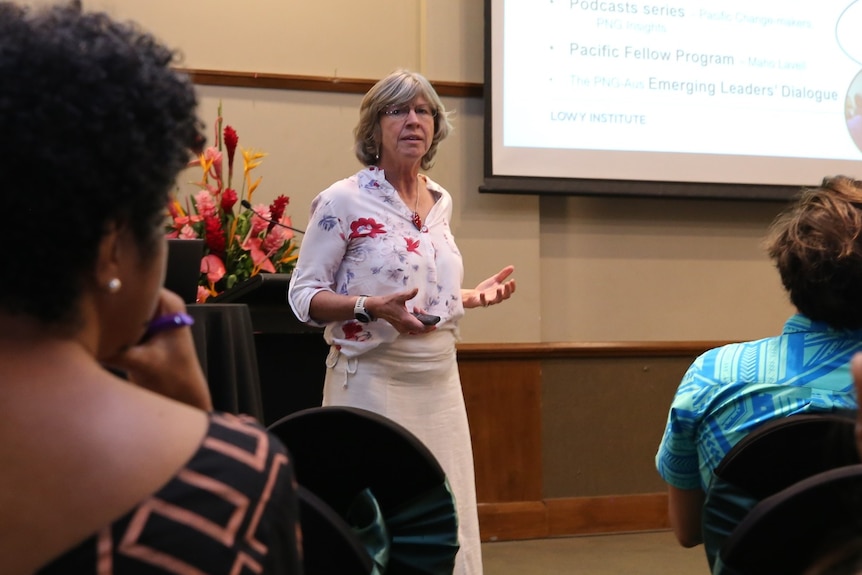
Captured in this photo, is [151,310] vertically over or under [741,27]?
under

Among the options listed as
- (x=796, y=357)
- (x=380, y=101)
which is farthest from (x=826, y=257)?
(x=380, y=101)

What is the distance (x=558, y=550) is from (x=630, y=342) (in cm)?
93

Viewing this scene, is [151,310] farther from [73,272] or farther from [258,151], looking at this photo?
[258,151]

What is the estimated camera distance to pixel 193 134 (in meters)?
0.74

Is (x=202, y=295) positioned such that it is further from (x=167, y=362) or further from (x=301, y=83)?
(x=167, y=362)

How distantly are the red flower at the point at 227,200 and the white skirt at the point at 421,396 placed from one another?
97 centimetres

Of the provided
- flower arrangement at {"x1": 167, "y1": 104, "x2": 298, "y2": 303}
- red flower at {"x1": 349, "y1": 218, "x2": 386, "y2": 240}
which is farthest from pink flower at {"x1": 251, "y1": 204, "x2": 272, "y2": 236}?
red flower at {"x1": 349, "y1": 218, "x2": 386, "y2": 240}

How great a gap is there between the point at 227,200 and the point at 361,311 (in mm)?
1119

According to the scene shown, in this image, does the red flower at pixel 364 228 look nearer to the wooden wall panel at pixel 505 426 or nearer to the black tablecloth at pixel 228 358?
the black tablecloth at pixel 228 358

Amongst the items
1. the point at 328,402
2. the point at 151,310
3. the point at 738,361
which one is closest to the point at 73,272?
the point at 151,310

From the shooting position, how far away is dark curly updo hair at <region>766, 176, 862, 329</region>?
132 centimetres

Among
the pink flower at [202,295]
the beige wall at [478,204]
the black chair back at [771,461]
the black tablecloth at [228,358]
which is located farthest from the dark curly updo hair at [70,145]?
the beige wall at [478,204]

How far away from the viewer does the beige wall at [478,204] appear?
3584 mm

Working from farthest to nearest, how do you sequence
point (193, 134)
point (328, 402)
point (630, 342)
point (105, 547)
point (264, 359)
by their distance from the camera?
point (630, 342) → point (264, 359) → point (328, 402) → point (193, 134) → point (105, 547)
